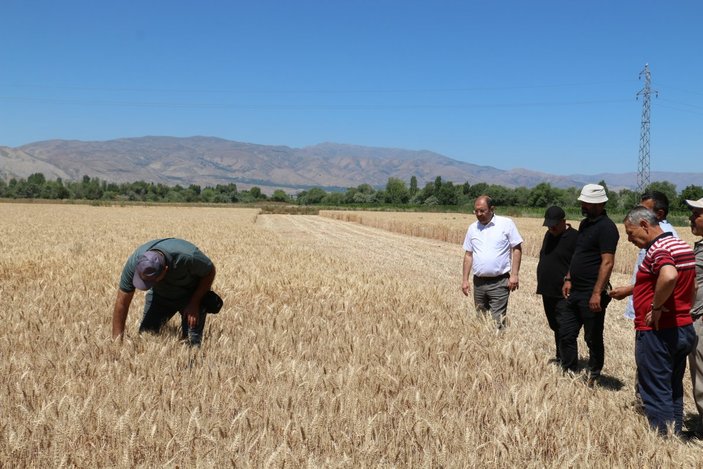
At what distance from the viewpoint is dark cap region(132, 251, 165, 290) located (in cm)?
457

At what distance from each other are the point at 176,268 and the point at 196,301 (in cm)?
36

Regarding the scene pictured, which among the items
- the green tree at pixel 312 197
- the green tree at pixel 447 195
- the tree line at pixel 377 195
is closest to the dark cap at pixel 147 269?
the tree line at pixel 377 195

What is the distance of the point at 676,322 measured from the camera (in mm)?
4684

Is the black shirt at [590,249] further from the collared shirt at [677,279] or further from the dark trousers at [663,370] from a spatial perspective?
the dark trousers at [663,370]

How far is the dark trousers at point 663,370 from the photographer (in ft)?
15.1

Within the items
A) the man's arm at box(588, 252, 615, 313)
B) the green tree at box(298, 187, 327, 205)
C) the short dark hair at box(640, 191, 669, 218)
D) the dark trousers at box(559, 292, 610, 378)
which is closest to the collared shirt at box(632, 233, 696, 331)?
the man's arm at box(588, 252, 615, 313)

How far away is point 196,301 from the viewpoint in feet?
17.0

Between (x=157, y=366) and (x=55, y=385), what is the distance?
680 millimetres

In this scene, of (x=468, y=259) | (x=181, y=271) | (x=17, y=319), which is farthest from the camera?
(x=468, y=259)

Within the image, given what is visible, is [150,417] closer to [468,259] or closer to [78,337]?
[78,337]

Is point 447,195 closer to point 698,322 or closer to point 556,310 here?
point 556,310

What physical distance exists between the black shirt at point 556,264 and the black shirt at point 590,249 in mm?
363

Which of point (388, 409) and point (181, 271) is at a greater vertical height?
point (181, 271)

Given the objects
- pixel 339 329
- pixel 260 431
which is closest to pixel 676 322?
pixel 339 329
